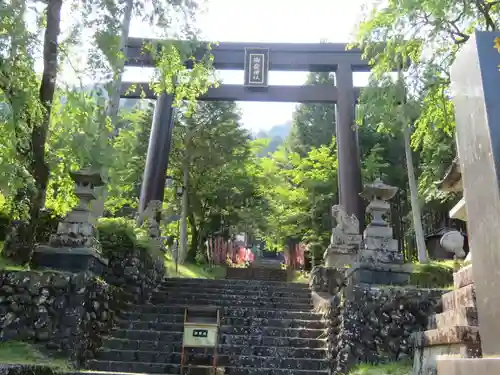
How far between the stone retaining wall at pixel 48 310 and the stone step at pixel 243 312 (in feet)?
6.27

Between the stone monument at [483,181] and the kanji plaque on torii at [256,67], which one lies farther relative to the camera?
the kanji plaque on torii at [256,67]

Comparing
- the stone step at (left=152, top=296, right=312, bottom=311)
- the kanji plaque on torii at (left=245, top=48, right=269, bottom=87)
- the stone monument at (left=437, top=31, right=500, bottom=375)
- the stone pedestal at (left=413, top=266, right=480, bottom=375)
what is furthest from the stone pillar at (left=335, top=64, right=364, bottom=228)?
the stone monument at (left=437, top=31, right=500, bottom=375)

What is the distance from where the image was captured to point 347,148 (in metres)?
13.7

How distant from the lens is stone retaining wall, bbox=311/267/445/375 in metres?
6.61

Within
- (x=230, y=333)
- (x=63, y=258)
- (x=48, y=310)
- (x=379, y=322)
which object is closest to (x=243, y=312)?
(x=230, y=333)

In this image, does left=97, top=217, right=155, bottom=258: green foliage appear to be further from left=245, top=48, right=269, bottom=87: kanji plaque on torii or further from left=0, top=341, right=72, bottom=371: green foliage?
left=245, top=48, right=269, bottom=87: kanji plaque on torii

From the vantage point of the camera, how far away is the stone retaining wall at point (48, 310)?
21.1 ft

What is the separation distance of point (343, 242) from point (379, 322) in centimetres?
447

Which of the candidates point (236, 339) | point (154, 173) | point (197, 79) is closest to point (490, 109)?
point (236, 339)

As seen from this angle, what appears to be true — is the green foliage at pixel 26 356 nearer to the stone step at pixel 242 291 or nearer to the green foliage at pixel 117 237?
the green foliage at pixel 117 237

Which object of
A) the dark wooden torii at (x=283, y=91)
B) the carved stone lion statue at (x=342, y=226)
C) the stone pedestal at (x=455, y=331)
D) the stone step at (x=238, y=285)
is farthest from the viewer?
the dark wooden torii at (x=283, y=91)

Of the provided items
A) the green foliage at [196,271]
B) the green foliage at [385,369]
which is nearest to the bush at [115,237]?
the green foliage at [196,271]

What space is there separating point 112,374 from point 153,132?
9.37 m

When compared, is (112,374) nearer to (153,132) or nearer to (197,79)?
(197,79)
